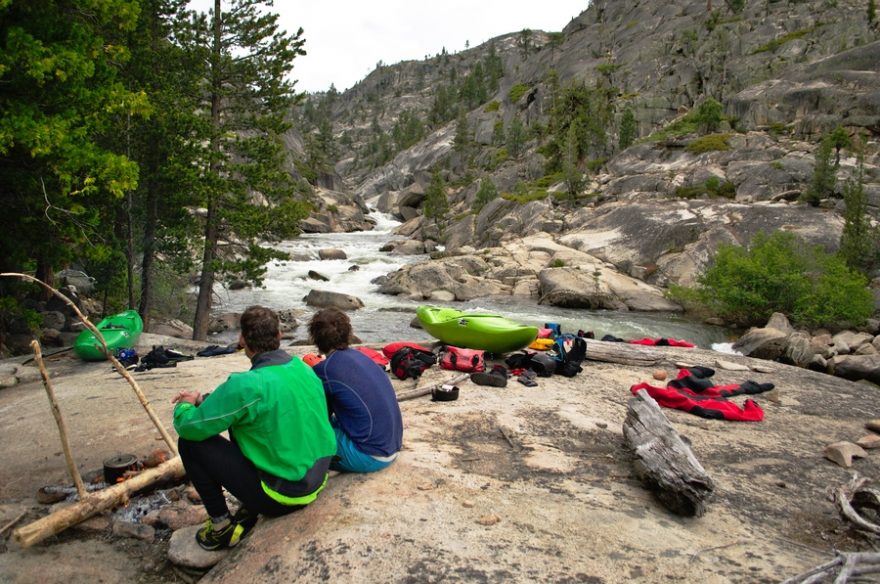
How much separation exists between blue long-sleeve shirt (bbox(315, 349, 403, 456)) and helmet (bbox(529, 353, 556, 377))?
4556 mm

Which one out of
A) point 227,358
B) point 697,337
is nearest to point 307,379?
point 227,358

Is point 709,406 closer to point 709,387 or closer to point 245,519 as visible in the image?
point 709,387

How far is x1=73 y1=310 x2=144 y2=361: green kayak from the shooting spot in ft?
32.9

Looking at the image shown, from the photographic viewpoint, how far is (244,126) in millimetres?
14977

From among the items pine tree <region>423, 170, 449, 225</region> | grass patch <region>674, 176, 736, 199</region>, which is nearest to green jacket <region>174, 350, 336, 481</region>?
grass patch <region>674, 176, 736, 199</region>

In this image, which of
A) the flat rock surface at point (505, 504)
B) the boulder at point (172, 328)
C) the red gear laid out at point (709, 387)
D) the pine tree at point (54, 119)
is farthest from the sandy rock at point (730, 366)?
the boulder at point (172, 328)

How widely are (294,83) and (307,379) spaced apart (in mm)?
14183

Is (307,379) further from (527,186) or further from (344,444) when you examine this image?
(527,186)

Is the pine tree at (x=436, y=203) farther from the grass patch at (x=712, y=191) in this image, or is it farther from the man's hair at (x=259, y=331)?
the man's hair at (x=259, y=331)

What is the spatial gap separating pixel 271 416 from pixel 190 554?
3.84 feet

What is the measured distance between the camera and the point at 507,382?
766cm

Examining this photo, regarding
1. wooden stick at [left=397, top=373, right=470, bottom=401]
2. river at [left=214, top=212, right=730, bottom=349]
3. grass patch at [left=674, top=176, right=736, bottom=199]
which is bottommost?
river at [left=214, top=212, right=730, bottom=349]

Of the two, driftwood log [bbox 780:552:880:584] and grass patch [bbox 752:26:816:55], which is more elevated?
grass patch [bbox 752:26:816:55]

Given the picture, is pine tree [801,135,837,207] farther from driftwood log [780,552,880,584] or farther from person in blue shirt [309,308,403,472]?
person in blue shirt [309,308,403,472]
